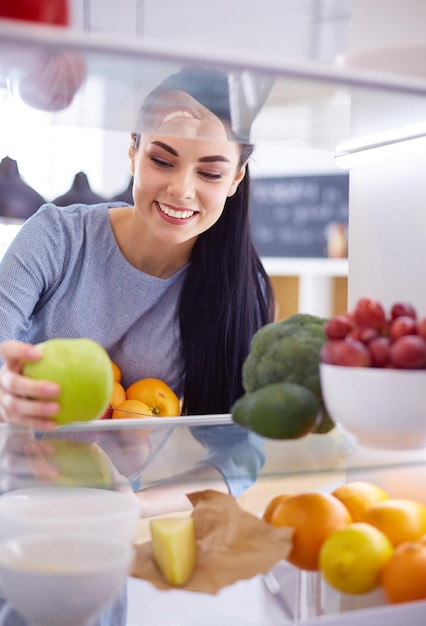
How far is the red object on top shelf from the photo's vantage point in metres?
0.62

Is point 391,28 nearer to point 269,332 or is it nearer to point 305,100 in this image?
point 305,100

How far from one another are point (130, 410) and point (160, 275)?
1.70 feet

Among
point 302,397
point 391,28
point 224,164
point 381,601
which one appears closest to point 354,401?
point 302,397

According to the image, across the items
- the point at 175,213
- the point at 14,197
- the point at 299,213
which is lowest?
the point at 175,213

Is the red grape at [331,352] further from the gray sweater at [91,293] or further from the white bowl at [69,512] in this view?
the gray sweater at [91,293]

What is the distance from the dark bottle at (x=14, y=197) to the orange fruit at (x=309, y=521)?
176 cm

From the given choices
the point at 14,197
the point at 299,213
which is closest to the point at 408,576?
the point at 14,197

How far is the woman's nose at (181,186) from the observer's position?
4.64 ft

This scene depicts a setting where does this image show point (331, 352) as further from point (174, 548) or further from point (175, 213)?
point (175, 213)

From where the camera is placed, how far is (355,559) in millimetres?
749

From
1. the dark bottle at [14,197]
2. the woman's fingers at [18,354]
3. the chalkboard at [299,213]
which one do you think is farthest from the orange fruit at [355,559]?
the chalkboard at [299,213]

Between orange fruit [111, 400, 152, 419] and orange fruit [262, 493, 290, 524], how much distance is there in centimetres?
39

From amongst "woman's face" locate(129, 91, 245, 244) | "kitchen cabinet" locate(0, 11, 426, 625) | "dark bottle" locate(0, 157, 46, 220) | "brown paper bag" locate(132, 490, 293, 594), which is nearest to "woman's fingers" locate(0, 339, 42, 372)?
"kitchen cabinet" locate(0, 11, 426, 625)

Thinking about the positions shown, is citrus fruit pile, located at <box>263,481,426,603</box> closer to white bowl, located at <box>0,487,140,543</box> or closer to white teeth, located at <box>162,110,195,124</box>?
white bowl, located at <box>0,487,140,543</box>
